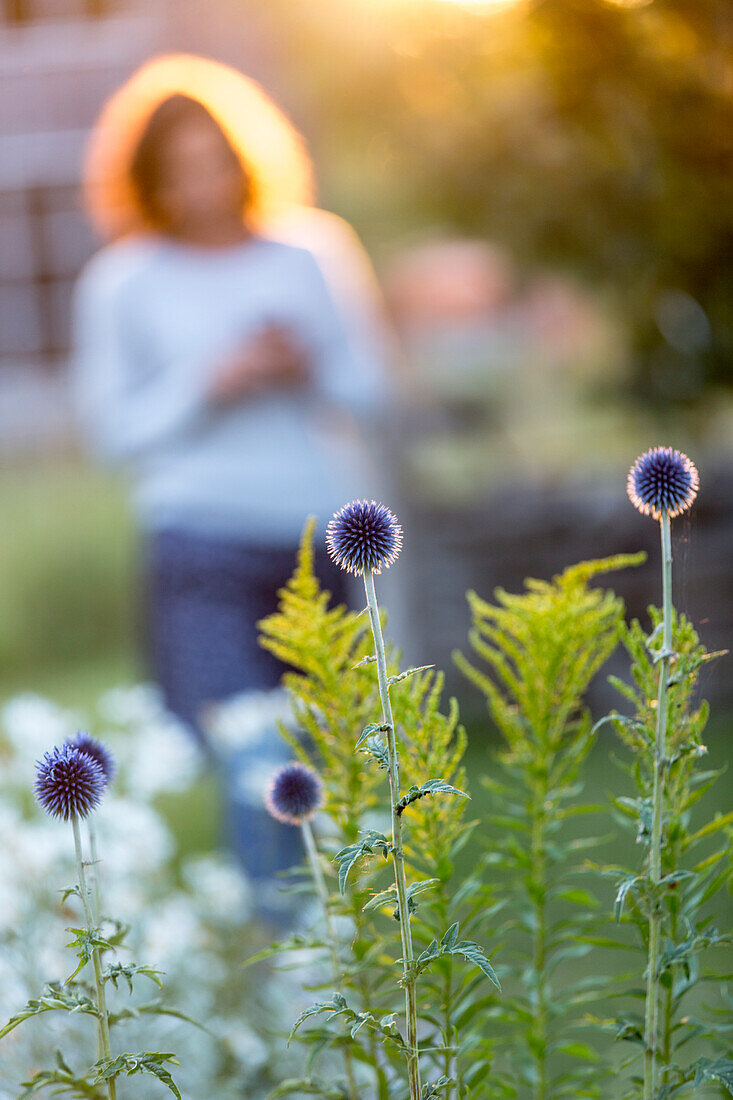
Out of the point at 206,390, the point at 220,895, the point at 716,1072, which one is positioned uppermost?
the point at 206,390

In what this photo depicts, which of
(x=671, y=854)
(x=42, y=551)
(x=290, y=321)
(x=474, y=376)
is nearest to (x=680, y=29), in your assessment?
(x=290, y=321)

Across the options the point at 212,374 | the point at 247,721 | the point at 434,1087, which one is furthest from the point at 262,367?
the point at 434,1087

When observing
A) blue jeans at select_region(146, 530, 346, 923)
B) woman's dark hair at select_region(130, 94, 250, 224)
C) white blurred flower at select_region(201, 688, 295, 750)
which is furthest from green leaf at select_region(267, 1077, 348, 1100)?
woman's dark hair at select_region(130, 94, 250, 224)

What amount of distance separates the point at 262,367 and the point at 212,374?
102 mm

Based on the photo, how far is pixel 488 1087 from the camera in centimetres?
73

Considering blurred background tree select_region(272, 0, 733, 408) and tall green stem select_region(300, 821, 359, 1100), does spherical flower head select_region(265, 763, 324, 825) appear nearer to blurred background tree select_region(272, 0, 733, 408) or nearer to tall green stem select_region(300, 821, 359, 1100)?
tall green stem select_region(300, 821, 359, 1100)

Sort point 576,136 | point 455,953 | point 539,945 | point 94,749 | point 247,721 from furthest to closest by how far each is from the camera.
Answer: point 576,136, point 247,721, point 539,945, point 94,749, point 455,953

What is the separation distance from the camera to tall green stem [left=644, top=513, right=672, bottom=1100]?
0.55 meters

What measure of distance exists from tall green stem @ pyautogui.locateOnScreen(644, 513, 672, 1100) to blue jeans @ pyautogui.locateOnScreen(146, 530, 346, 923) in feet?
4.56

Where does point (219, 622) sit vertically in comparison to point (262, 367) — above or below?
below

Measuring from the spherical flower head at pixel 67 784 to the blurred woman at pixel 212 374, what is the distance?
4.69ft

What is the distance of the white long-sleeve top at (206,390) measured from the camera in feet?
6.88

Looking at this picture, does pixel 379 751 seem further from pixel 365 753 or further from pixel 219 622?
→ pixel 219 622

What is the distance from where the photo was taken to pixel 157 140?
2.06 m
